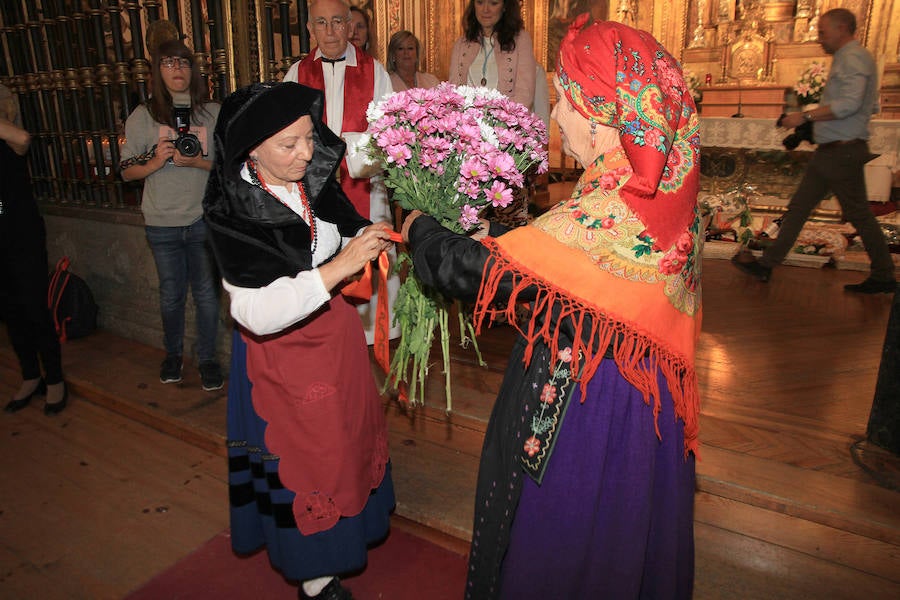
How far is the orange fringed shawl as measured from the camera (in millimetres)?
1351

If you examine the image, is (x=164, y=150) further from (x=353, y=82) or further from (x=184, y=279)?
(x=353, y=82)

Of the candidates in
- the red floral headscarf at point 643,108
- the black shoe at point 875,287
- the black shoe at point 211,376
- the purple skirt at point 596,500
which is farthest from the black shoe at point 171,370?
the black shoe at point 875,287

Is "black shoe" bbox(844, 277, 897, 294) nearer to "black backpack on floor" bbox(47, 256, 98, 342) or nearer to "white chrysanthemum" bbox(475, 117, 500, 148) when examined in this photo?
"white chrysanthemum" bbox(475, 117, 500, 148)

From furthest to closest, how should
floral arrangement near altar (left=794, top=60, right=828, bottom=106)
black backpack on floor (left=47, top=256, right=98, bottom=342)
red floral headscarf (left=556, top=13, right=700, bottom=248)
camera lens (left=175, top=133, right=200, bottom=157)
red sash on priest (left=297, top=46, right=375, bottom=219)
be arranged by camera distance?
floral arrangement near altar (left=794, top=60, right=828, bottom=106) < black backpack on floor (left=47, top=256, right=98, bottom=342) < red sash on priest (left=297, top=46, right=375, bottom=219) < camera lens (left=175, top=133, right=200, bottom=157) < red floral headscarf (left=556, top=13, right=700, bottom=248)

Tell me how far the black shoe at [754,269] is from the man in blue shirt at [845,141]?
36cm

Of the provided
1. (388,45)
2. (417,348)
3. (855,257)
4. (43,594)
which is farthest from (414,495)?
(855,257)

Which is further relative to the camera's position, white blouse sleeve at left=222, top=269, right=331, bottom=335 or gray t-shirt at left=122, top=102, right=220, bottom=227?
gray t-shirt at left=122, top=102, right=220, bottom=227

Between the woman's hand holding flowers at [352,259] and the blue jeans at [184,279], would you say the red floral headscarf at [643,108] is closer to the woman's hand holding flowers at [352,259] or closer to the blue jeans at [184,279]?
the woman's hand holding flowers at [352,259]

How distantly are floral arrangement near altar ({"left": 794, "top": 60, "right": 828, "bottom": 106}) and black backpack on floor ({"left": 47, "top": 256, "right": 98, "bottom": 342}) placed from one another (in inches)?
314

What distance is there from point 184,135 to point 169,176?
0.85 feet

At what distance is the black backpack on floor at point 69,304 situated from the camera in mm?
4430

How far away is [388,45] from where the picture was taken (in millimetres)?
4043

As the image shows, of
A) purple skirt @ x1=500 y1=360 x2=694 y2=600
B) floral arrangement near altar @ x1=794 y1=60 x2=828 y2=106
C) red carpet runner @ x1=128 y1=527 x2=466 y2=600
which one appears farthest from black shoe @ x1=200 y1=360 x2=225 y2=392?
floral arrangement near altar @ x1=794 y1=60 x2=828 y2=106

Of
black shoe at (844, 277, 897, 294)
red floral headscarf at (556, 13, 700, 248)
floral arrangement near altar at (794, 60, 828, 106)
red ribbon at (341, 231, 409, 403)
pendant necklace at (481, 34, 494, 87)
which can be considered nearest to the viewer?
red floral headscarf at (556, 13, 700, 248)
